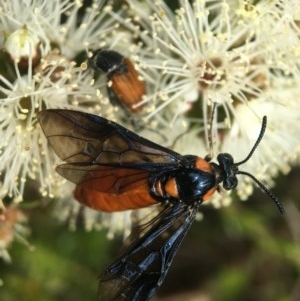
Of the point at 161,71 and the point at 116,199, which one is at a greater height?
the point at 161,71

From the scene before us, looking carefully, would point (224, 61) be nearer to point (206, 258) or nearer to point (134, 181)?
point (134, 181)

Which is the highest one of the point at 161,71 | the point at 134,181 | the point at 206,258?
the point at 161,71

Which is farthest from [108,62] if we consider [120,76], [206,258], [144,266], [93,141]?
[206,258]

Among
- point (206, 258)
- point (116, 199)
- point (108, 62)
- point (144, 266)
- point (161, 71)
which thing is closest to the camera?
point (144, 266)

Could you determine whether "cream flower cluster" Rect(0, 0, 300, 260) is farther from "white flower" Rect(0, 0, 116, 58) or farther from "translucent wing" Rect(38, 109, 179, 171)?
"translucent wing" Rect(38, 109, 179, 171)

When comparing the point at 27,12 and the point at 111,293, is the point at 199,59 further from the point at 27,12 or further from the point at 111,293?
the point at 111,293

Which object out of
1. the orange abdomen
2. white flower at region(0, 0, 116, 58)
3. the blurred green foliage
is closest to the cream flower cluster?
white flower at region(0, 0, 116, 58)
